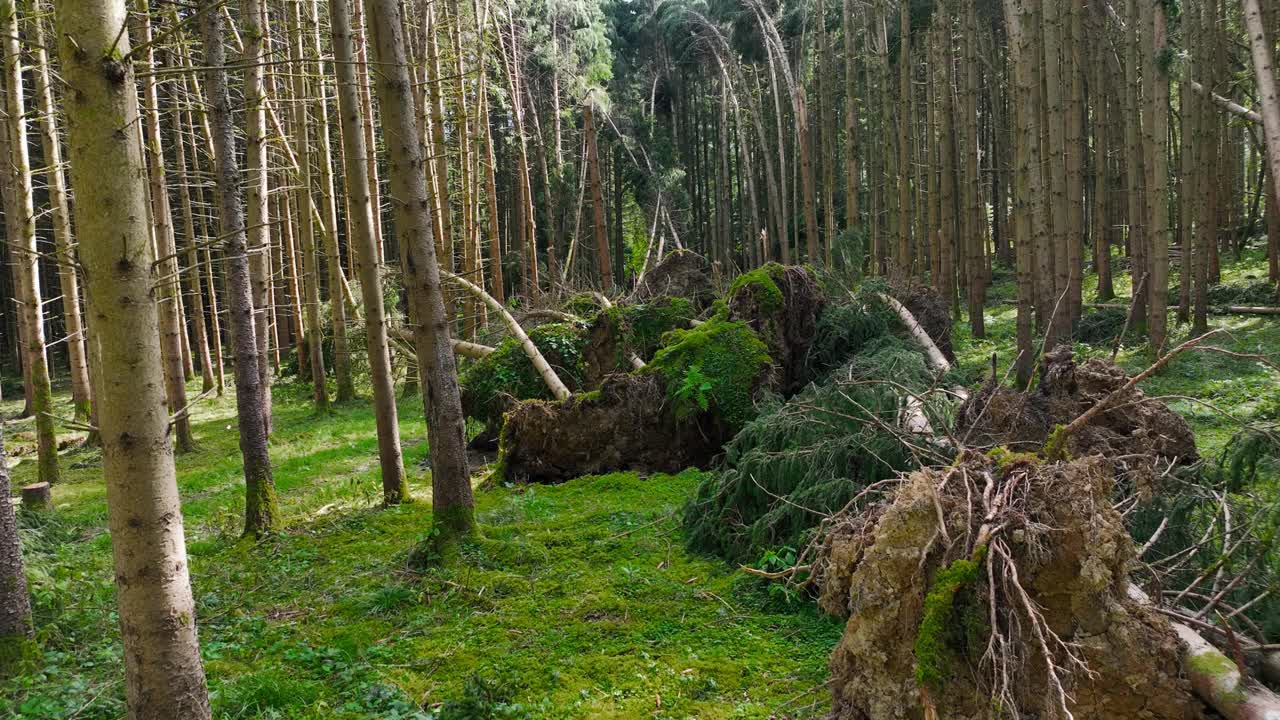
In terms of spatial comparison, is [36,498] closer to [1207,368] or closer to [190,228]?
[190,228]

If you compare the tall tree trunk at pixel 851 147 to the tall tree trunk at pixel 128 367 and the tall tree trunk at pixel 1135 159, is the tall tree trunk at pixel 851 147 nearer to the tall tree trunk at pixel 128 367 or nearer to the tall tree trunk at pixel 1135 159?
the tall tree trunk at pixel 1135 159

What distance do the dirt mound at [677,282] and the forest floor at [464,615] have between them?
4109 mm

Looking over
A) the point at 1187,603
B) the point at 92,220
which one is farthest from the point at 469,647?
the point at 1187,603

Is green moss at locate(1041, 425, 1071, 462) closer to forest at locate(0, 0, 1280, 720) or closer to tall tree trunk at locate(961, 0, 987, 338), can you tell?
forest at locate(0, 0, 1280, 720)

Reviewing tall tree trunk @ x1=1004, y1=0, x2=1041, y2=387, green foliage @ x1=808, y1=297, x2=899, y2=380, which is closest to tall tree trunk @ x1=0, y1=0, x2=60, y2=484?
green foliage @ x1=808, y1=297, x2=899, y2=380

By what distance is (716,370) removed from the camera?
816 cm

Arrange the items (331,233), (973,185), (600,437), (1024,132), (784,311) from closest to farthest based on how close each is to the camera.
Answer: (600,437), (784,311), (1024,132), (331,233), (973,185)

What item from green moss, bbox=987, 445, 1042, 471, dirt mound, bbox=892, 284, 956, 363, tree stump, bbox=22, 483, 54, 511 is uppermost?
dirt mound, bbox=892, 284, 956, 363

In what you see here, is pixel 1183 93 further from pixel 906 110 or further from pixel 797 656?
pixel 797 656

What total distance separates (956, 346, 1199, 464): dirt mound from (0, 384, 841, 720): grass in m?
1.86

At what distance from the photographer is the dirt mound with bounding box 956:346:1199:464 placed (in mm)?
4988

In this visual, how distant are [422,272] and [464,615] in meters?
2.34

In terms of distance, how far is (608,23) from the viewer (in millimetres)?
33219

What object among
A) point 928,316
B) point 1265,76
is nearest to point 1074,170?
point 928,316
